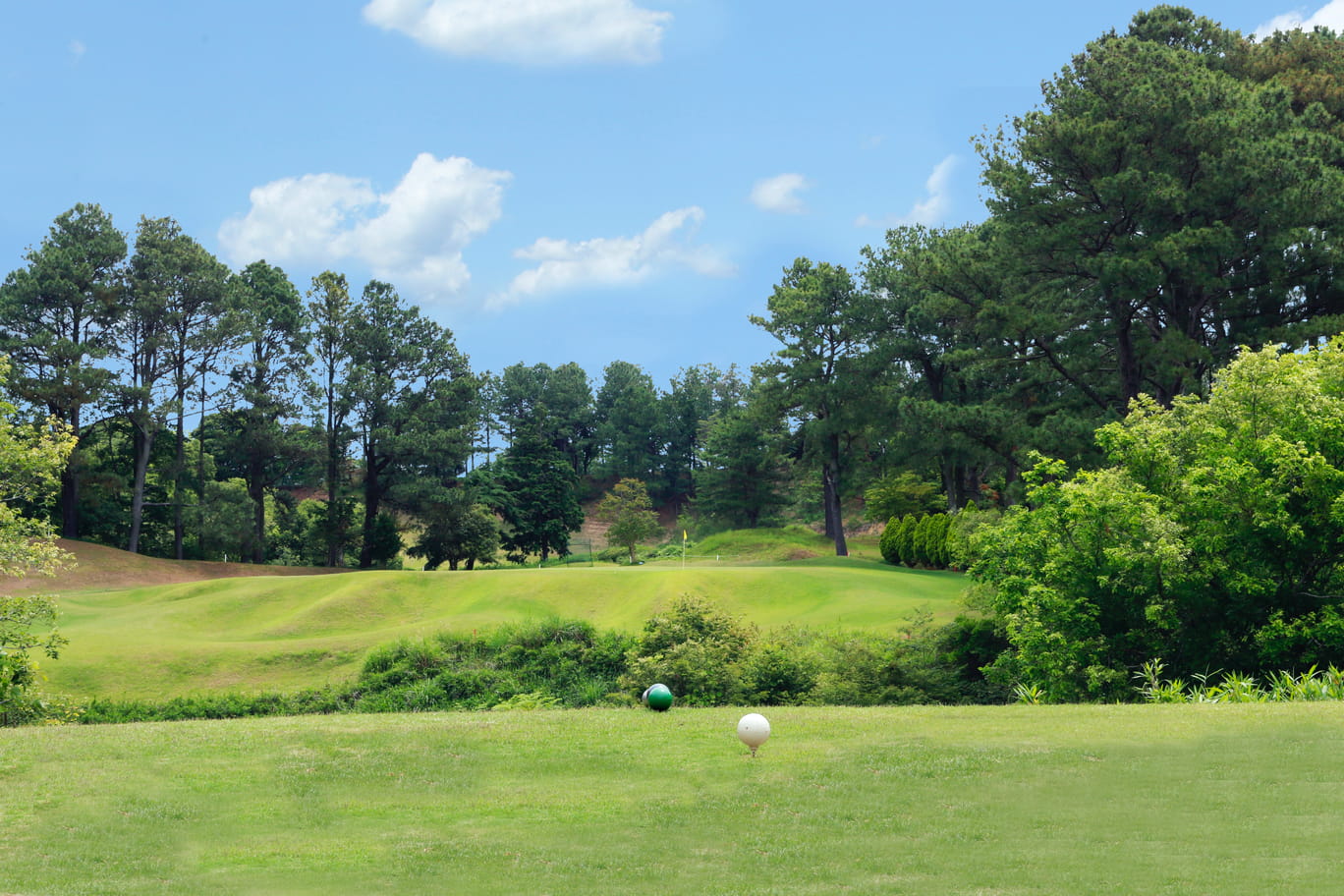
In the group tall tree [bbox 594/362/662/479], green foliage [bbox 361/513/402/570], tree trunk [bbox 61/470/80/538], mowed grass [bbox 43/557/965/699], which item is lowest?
mowed grass [bbox 43/557/965/699]

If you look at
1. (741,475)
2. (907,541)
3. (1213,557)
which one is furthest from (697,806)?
(741,475)

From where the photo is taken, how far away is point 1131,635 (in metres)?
20.2

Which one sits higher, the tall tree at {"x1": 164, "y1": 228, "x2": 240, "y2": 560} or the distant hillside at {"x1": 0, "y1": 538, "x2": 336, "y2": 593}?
the tall tree at {"x1": 164, "y1": 228, "x2": 240, "y2": 560}

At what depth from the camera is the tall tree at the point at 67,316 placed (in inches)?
2024

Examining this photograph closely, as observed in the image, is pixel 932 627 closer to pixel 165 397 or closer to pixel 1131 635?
pixel 1131 635

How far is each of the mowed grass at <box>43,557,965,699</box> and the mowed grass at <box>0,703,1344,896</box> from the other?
15484 millimetres

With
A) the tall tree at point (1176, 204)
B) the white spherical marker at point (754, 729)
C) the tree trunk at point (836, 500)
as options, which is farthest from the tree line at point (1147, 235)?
the white spherical marker at point (754, 729)

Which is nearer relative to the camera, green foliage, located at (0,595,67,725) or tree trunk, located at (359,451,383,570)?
green foliage, located at (0,595,67,725)

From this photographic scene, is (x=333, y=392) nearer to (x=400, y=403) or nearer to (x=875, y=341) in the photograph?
(x=400, y=403)

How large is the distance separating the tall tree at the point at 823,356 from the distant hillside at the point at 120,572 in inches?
1010

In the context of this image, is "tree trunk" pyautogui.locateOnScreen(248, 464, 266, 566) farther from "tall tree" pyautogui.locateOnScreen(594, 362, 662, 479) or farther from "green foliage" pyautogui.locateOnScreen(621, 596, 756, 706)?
"tall tree" pyautogui.locateOnScreen(594, 362, 662, 479)

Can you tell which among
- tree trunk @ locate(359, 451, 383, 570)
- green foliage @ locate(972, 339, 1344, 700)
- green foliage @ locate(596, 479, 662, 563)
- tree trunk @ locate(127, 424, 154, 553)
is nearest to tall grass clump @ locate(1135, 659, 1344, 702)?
green foliage @ locate(972, 339, 1344, 700)

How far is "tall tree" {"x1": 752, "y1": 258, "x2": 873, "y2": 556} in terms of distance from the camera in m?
53.5

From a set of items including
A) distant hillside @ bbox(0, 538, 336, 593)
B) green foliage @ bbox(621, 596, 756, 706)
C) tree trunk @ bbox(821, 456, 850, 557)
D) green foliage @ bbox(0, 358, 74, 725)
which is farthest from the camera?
tree trunk @ bbox(821, 456, 850, 557)
